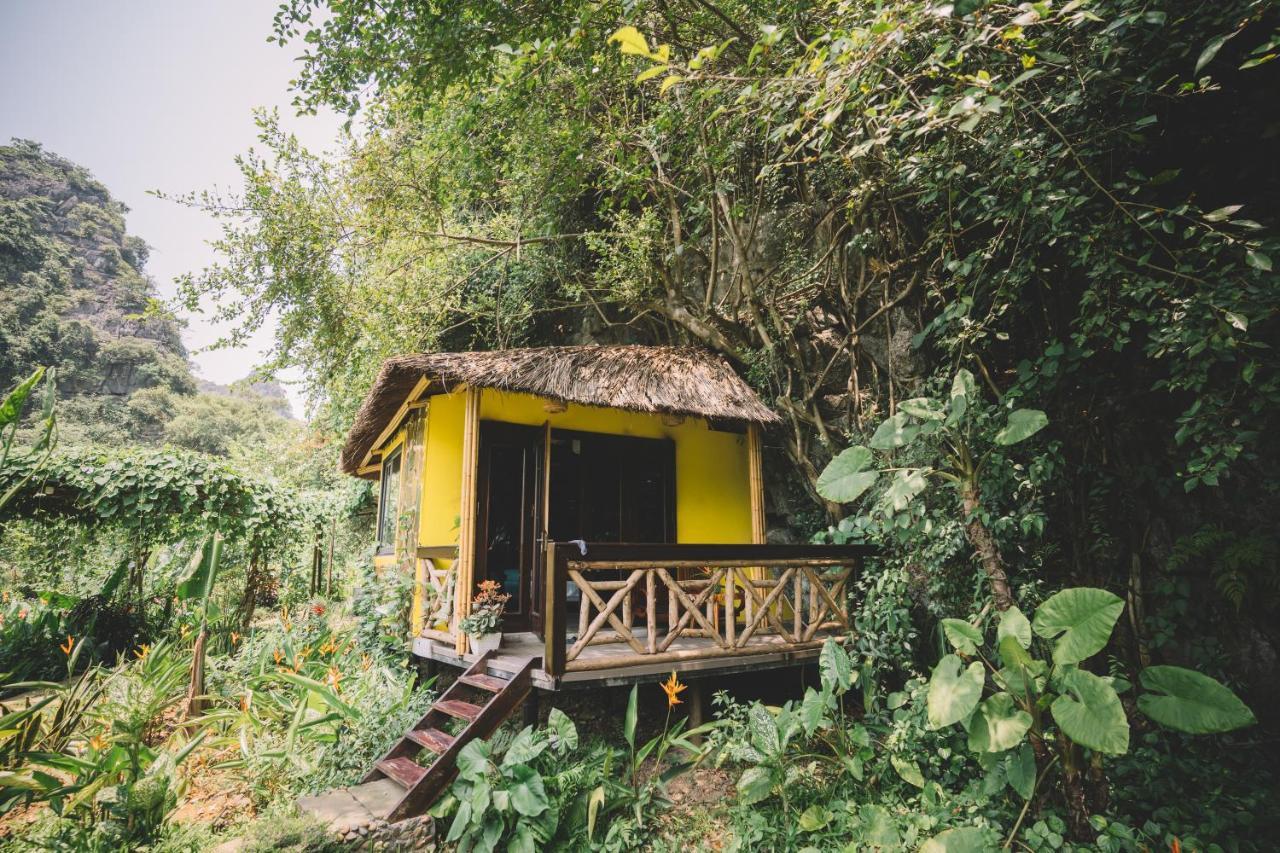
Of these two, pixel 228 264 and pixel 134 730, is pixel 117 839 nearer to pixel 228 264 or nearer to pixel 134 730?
pixel 134 730

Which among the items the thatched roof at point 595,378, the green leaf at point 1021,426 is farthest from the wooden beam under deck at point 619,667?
the thatched roof at point 595,378

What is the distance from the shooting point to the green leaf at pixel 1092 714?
2336 mm

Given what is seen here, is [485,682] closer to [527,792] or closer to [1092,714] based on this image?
[527,792]

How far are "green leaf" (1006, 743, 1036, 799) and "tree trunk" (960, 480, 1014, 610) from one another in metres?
0.85

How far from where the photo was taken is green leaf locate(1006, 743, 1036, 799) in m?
2.69

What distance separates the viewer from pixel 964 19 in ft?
9.14

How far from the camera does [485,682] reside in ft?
13.8

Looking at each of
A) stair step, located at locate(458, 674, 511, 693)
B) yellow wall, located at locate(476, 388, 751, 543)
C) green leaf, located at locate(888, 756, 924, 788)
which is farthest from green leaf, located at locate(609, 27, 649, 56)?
yellow wall, located at locate(476, 388, 751, 543)

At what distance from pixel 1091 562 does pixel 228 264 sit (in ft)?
33.7

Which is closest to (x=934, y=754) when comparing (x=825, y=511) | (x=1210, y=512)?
(x=1210, y=512)

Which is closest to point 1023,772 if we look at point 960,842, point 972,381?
point 960,842

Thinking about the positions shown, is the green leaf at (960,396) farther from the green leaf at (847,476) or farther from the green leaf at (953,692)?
the green leaf at (953,692)

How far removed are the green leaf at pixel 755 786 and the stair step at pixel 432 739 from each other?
5.79 feet

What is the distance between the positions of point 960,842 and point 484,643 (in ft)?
11.1
